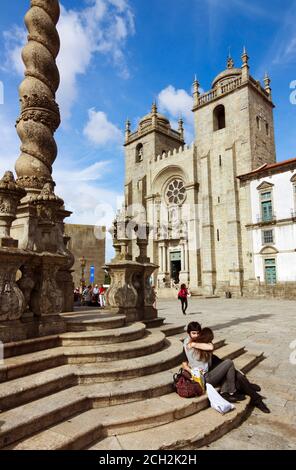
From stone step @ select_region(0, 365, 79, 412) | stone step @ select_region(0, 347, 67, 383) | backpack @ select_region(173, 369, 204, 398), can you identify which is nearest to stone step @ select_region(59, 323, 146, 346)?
Answer: stone step @ select_region(0, 347, 67, 383)

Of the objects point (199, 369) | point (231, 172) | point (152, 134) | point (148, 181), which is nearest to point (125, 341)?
point (199, 369)

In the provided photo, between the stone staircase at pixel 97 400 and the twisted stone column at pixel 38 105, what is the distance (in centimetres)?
367

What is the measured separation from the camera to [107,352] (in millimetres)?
4207

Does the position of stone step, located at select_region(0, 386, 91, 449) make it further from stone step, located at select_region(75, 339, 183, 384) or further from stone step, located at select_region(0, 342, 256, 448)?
stone step, located at select_region(75, 339, 183, 384)

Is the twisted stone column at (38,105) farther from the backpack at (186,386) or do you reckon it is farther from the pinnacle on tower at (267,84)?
the pinnacle on tower at (267,84)

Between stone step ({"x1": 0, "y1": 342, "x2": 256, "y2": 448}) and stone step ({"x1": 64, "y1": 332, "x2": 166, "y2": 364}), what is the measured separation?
1.56 feet

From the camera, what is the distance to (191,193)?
30.0 m

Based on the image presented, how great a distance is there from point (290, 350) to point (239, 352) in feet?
5.16

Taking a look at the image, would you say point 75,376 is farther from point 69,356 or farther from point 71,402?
point 71,402

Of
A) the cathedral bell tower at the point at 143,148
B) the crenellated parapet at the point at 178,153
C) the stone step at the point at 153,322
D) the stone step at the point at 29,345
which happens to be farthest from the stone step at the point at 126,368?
the cathedral bell tower at the point at 143,148

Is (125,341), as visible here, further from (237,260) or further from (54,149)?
(237,260)

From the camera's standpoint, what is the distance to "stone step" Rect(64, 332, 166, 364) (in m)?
4.13

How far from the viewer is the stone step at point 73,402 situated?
8.90 ft

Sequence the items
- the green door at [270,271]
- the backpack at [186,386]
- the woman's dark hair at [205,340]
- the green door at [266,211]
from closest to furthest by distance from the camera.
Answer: the backpack at [186,386]
the woman's dark hair at [205,340]
the green door at [270,271]
the green door at [266,211]
